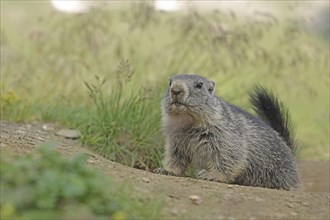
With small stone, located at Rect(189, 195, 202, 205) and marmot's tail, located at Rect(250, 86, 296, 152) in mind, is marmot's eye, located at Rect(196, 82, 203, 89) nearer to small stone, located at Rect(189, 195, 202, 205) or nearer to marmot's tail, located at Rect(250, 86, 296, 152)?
marmot's tail, located at Rect(250, 86, 296, 152)

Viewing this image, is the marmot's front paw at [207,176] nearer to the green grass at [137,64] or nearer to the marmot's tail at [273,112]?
the marmot's tail at [273,112]

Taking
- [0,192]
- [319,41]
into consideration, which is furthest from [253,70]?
[0,192]

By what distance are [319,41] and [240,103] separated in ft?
12.1

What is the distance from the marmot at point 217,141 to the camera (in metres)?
5.05

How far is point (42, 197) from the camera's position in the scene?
125 inches

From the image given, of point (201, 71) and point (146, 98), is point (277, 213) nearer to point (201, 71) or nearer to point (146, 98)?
point (146, 98)

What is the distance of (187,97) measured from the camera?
4.98m

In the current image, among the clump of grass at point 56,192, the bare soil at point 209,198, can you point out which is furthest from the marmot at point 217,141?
the clump of grass at point 56,192

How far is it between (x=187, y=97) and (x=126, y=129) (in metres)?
1.66

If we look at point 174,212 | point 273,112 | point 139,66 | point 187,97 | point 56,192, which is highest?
point 139,66

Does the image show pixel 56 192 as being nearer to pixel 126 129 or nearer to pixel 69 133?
pixel 126 129

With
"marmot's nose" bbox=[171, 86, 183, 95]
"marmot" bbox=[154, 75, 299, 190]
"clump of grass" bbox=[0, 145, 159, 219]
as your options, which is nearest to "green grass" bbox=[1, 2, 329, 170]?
"marmot" bbox=[154, 75, 299, 190]

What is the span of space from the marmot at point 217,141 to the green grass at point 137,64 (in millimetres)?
1295

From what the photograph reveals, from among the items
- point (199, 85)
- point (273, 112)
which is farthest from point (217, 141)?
point (273, 112)
